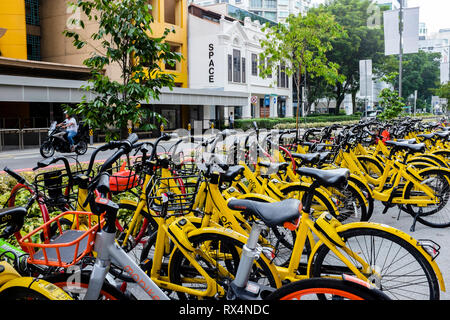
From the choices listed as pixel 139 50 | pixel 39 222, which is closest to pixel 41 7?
pixel 139 50

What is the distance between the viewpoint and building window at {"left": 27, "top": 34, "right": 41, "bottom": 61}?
29.4m

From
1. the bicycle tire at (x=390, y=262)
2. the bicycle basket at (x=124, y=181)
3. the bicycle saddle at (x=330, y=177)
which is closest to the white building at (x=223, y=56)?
the bicycle basket at (x=124, y=181)

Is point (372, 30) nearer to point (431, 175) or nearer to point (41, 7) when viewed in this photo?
point (41, 7)

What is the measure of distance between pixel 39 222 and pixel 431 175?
16.4ft

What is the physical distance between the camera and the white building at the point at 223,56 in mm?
34438

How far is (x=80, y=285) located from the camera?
208 centimetres

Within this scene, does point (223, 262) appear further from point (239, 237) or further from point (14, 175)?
point (14, 175)

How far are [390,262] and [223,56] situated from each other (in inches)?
1341

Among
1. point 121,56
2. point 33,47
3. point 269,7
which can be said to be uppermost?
point 269,7

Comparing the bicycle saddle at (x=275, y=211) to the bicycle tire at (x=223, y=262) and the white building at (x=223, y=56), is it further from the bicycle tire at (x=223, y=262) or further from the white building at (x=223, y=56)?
the white building at (x=223, y=56)

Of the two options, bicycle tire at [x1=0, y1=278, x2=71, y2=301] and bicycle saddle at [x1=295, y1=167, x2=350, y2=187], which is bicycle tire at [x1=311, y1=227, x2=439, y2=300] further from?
bicycle tire at [x1=0, y1=278, x2=71, y2=301]

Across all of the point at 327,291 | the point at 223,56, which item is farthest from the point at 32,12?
the point at 327,291

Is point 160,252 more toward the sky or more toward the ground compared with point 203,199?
more toward the ground

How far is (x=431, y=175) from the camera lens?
523 cm
